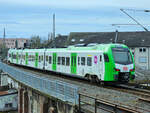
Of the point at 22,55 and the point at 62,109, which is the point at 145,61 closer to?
the point at 22,55

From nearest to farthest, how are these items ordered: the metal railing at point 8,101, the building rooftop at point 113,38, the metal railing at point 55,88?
1. the metal railing at point 55,88
2. the metal railing at point 8,101
3. the building rooftop at point 113,38

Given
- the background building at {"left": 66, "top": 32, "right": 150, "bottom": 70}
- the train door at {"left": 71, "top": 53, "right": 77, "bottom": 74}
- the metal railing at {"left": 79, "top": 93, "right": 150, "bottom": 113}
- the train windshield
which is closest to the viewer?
the metal railing at {"left": 79, "top": 93, "right": 150, "bottom": 113}

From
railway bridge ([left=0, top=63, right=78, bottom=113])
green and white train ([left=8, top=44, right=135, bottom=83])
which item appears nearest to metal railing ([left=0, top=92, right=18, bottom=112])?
green and white train ([left=8, top=44, right=135, bottom=83])

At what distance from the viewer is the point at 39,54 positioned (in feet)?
98.9

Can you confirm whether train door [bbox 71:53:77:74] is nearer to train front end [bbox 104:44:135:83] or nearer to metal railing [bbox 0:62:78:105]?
metal railing [bbox 0:62:78:105]

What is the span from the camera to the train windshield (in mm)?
17078

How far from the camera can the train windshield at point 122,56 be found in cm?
1708

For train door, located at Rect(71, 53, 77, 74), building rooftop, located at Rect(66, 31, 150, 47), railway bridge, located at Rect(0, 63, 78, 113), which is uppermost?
building rooftop, located at Rect(66, 31, 150, 47)

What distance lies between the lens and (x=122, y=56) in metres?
17.5

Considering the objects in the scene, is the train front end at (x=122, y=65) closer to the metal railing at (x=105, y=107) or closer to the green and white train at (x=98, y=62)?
the green and white train at (x=98, y=62)

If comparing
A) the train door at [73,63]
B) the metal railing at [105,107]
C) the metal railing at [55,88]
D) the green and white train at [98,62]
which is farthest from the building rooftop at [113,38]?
the metal railing at [105,107]

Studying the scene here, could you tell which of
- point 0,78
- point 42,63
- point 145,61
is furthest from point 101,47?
point 145,61

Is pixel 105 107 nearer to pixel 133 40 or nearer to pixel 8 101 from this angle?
pixel 8 101

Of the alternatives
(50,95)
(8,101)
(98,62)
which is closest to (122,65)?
(98,62)
